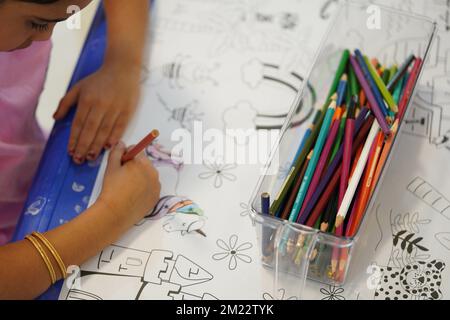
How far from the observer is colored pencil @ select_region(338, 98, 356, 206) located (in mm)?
520

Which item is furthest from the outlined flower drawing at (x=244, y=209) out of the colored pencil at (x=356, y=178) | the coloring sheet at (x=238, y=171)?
the colored pencil at (x=356, y=178)

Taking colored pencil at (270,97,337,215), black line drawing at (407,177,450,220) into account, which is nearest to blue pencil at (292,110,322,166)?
colored pencil at (270,97,337,215)

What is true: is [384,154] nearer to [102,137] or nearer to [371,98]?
[371,98]

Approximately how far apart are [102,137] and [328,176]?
23 centimetres

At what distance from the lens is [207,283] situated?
52 centimetres

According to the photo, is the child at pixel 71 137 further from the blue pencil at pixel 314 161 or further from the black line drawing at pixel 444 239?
the black line drawing at pixel 444 239

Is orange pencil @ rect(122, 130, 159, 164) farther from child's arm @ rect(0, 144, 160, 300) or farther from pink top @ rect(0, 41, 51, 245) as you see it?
pink top @ rect(0, 41, 51, 245)

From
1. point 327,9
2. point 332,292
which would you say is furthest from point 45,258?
point 327,9

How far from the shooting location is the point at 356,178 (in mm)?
520

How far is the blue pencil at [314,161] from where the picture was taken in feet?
1.69

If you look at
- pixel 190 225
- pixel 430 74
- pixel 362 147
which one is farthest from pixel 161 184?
pixel 430 74

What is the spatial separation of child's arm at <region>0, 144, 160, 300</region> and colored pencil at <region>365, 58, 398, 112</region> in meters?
0.23
